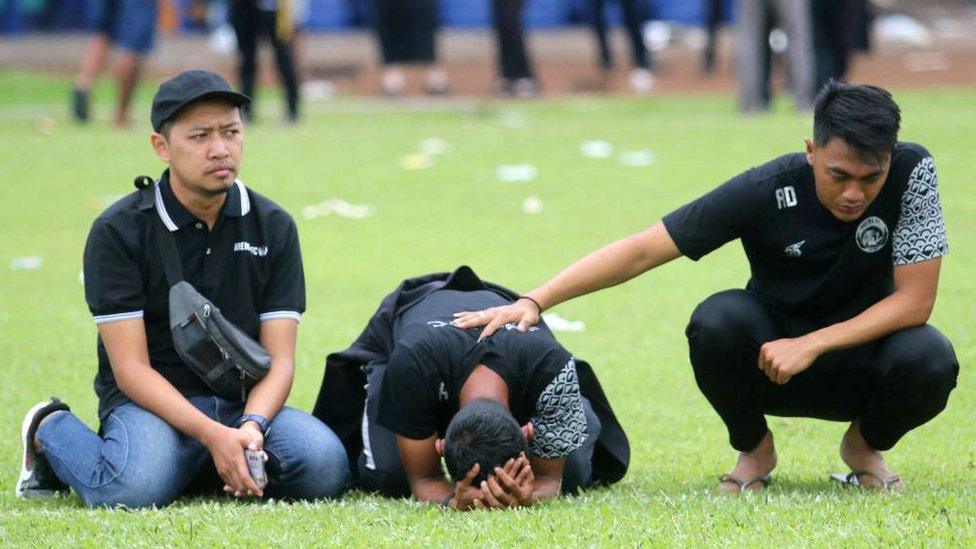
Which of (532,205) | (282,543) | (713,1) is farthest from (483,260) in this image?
(713,1)

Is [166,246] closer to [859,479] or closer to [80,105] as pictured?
[859,479]

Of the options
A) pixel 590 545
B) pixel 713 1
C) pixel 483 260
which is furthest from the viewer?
pixel 713 1

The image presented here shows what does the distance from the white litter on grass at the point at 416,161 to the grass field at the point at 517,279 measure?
12cm

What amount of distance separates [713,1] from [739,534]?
16.5 m

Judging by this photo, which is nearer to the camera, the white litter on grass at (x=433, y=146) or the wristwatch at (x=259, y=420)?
the wristwatch at (x=259, y=420)

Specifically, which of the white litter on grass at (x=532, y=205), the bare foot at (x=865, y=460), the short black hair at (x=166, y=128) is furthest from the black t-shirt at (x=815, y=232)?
the white litter on grass at (x=532, y=205)

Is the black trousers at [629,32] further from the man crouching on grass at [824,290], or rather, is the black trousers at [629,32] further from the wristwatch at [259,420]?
the wristwatch at [259,420]

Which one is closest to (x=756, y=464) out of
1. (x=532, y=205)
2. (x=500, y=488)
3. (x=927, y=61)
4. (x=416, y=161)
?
(x=500, y=488)

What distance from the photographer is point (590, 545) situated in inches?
170

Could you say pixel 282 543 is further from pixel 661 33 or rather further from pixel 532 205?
pixel 661 33

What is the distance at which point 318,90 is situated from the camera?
20.3 metres

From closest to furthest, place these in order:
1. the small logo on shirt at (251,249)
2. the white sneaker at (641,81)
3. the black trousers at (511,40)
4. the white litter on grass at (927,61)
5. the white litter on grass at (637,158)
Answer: the small logo on shirt at (251,249) < the white litter on grass at (637,158) < the black trousers at (511,40) < the white sneaker at (641,81) < the white litter on grass at (927,61)

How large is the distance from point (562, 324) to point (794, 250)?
2979 mm

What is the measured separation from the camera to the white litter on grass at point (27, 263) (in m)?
9.64
